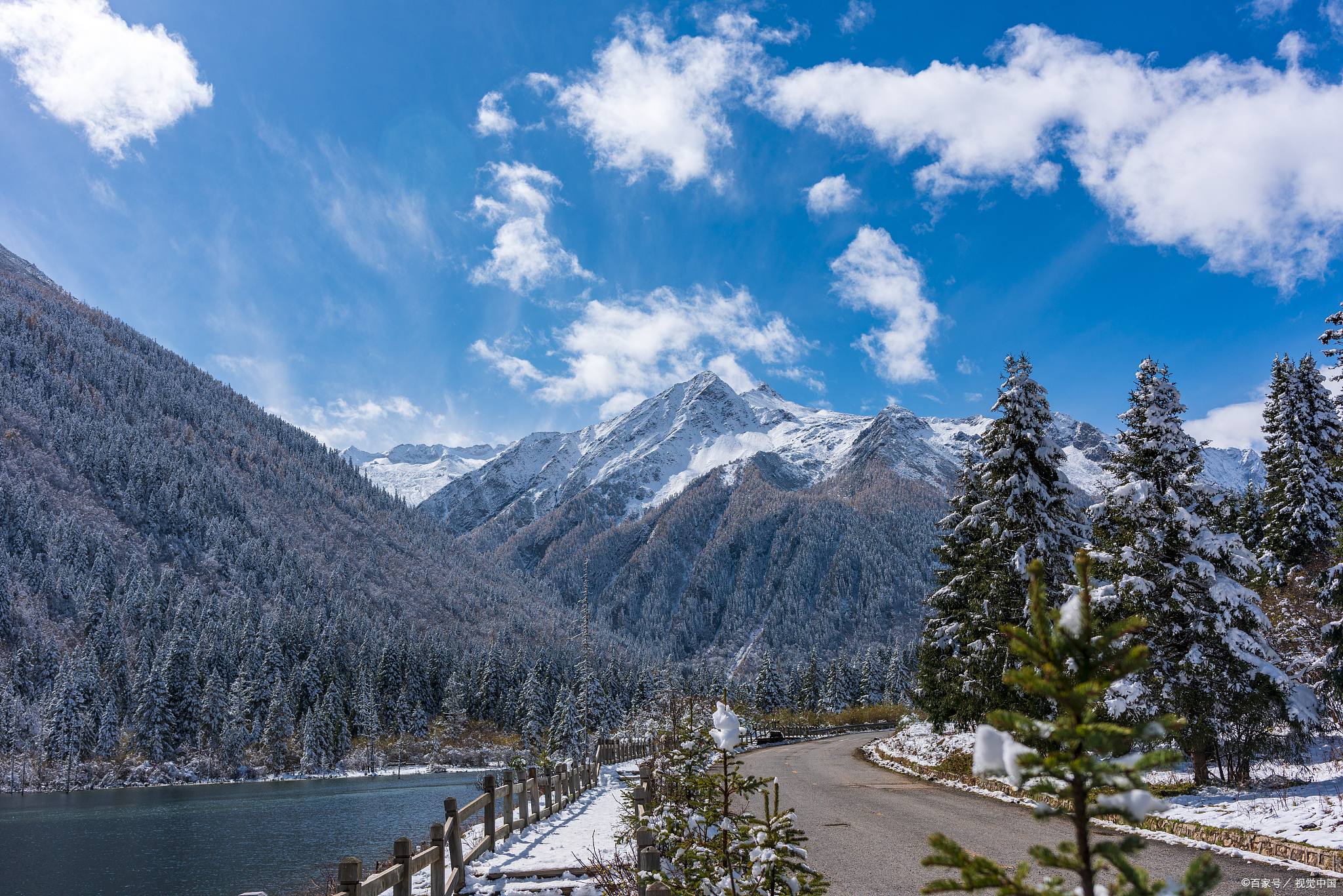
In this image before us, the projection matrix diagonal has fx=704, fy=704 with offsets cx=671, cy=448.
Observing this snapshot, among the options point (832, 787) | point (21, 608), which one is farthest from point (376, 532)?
point (832, 787)

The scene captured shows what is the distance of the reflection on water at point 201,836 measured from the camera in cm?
2442

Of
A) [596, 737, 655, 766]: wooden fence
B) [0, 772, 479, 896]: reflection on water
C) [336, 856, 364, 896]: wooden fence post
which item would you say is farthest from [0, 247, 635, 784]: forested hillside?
[336, 856, 364, 896]: wooden fence post

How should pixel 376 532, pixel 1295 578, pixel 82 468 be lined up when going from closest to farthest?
pixel 1295 578
pixel 82 468
pixel 376 532

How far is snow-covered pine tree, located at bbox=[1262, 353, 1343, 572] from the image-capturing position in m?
23.5

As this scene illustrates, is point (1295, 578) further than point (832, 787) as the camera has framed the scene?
Yes

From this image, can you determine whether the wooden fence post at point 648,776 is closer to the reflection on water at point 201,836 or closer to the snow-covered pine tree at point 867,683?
the reflection on water at point 201,836

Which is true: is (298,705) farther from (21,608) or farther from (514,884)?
(514,884)

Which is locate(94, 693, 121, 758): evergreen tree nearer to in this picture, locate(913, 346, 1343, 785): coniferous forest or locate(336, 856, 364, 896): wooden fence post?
locate(913, 346, 1343, 785): coniferous forest

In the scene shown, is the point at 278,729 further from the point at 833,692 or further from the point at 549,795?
the point at 549,795

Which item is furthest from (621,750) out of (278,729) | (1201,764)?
(278,729)

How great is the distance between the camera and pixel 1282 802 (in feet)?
38.1

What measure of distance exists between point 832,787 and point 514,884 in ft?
40.7

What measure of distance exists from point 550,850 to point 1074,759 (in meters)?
12.5

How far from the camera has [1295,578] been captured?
2167 cm
